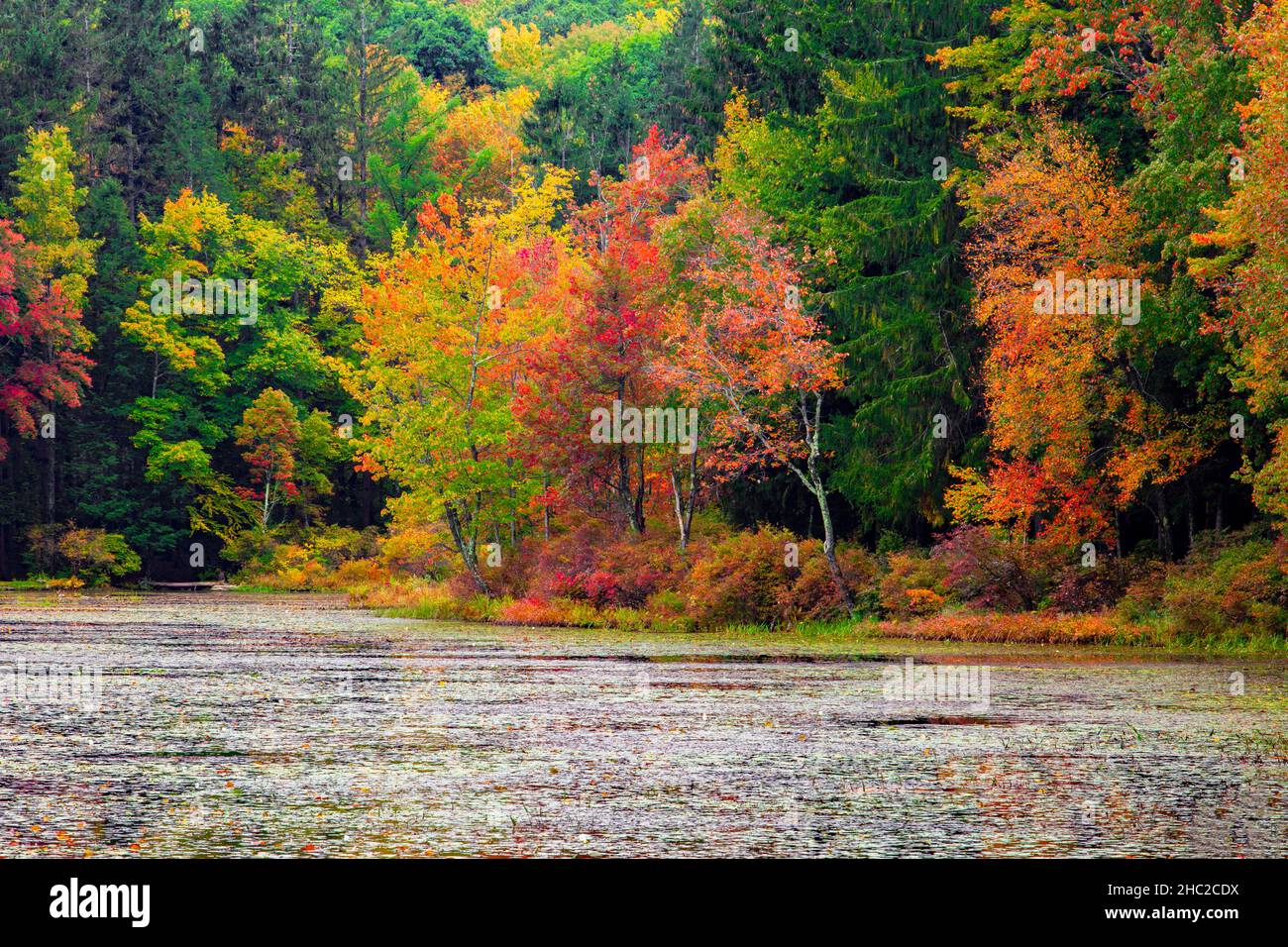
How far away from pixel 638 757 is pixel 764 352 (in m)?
27.3

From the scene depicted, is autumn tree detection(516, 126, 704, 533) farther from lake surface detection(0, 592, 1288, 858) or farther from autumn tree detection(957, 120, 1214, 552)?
lake surface detection(0, 592, 1288, 858)

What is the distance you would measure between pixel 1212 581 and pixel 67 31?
61.9 meters

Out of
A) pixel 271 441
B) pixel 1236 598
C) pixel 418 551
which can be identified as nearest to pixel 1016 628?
pixel 1236 598

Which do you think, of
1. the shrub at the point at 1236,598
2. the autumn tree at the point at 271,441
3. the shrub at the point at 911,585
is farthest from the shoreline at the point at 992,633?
the autumn tree at the point at 271,441

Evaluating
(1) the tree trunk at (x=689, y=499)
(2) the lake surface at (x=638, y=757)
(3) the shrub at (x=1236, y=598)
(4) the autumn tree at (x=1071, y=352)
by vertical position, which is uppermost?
(4) the autumn tree at (x=1071, y=352)

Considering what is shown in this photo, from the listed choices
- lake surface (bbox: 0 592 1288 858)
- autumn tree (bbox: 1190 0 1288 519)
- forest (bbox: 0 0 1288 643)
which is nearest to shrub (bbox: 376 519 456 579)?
forest (bbox: 0 0 1288 643)

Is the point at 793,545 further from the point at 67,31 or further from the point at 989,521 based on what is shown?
the point at 67,31

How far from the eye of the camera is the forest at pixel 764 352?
1315 inches

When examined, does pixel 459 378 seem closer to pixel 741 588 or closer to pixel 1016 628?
pixel 741 588

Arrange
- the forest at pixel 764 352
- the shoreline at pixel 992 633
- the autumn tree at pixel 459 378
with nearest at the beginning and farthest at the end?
the shoreline at pixel 992 633 < the forest at pixel 764 352 < the autumn tree at pixel 459 378

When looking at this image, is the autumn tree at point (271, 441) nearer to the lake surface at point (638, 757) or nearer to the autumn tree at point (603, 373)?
the autumn tree at point (603, 373)

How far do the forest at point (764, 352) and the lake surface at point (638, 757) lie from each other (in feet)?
29.2

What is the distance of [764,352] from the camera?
4094 cm

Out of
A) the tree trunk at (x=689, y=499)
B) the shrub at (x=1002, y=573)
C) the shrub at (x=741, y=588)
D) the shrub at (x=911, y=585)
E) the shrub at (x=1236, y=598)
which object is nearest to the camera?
the shrub at (x=1236, y=598)
